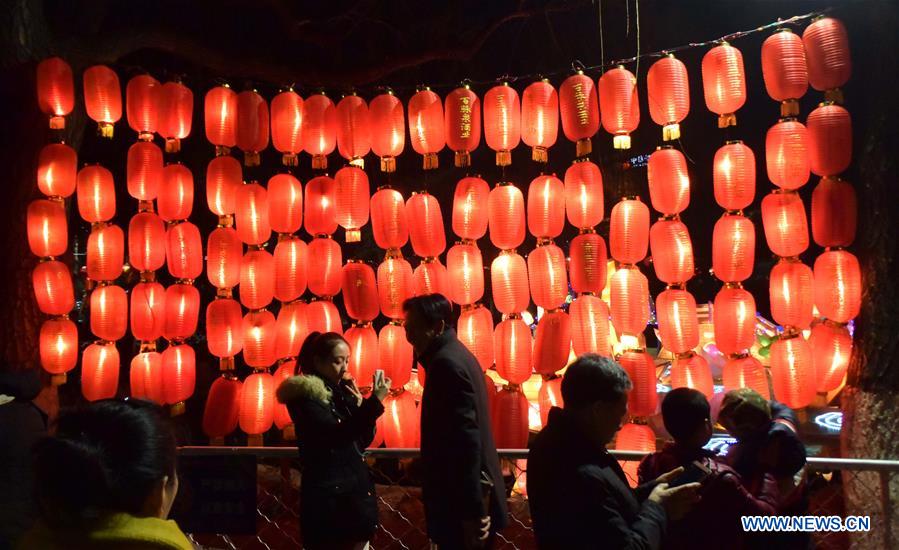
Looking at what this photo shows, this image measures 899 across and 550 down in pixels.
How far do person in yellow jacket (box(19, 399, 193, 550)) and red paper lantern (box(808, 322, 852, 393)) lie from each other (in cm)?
553

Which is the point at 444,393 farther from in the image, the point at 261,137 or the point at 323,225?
the point at 261,137

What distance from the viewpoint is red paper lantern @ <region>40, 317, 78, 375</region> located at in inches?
279

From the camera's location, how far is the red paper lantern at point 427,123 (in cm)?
712

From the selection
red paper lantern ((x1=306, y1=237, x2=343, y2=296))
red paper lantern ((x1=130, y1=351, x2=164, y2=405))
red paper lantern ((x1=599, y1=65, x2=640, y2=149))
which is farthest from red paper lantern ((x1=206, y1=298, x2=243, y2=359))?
red paper lantern ((x1=599, y1=65, x2=640, y2=149))

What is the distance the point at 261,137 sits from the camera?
7.54 metres

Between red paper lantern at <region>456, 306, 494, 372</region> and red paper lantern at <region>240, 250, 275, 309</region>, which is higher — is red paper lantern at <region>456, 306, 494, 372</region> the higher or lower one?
the lower one

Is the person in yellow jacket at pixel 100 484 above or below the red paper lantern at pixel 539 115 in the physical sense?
below

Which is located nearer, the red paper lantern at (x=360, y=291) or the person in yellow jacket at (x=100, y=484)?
the person in yellow jacket at (x=100, y=484)

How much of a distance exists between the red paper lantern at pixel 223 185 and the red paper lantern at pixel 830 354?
5.81 meters

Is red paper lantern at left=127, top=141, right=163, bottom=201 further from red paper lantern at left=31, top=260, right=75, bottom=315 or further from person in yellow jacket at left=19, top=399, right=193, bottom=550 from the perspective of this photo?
person in yellow jacket at left=19, top=399, right=193, bottom=550

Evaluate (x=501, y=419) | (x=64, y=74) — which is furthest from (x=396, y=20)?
(x=501, y=419)

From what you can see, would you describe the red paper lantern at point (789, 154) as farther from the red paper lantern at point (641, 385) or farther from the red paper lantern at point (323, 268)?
the red paper lantern at point (323, 268)

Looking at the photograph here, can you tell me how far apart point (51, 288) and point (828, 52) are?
757 cm

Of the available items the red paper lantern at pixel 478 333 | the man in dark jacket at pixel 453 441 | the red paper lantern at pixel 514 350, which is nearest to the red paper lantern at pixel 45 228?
the red paper lantern at pixel 478 333
